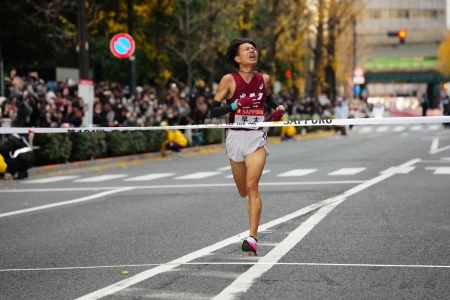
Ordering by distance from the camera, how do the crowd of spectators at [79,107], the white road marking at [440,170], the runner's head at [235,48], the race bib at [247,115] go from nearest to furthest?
1. the race bib at [247,115]
2. the runner's head at [235,48]
3. the white road marking at [440,170]
4. the crowd of spectators at [79,107]

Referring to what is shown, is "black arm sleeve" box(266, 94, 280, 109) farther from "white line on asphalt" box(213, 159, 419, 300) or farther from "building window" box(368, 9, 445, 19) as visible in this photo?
"building window" box(368, 9, 445, 19)

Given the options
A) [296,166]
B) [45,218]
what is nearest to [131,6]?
[296,166]

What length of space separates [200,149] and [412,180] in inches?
665

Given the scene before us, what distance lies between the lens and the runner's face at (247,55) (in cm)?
1012

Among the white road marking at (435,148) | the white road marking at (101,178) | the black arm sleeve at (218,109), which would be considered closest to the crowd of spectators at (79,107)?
the white road marking at (101,178)

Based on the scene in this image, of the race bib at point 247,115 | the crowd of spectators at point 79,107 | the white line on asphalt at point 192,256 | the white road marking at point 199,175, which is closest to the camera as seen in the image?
the white line on asphalt at point 192,256

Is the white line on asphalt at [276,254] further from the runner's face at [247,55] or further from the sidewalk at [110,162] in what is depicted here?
the sidewalk at [110,162]

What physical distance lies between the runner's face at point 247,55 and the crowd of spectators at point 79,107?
525 inches

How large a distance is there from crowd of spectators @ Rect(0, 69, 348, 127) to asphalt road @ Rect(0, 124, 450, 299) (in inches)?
90.5

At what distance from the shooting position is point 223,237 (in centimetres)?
1152

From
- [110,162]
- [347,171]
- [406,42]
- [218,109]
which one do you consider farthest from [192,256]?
[406,42]

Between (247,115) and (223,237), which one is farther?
(223,237)

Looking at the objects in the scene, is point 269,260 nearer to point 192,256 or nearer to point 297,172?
point 192,256

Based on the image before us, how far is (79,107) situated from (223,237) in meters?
17.3
